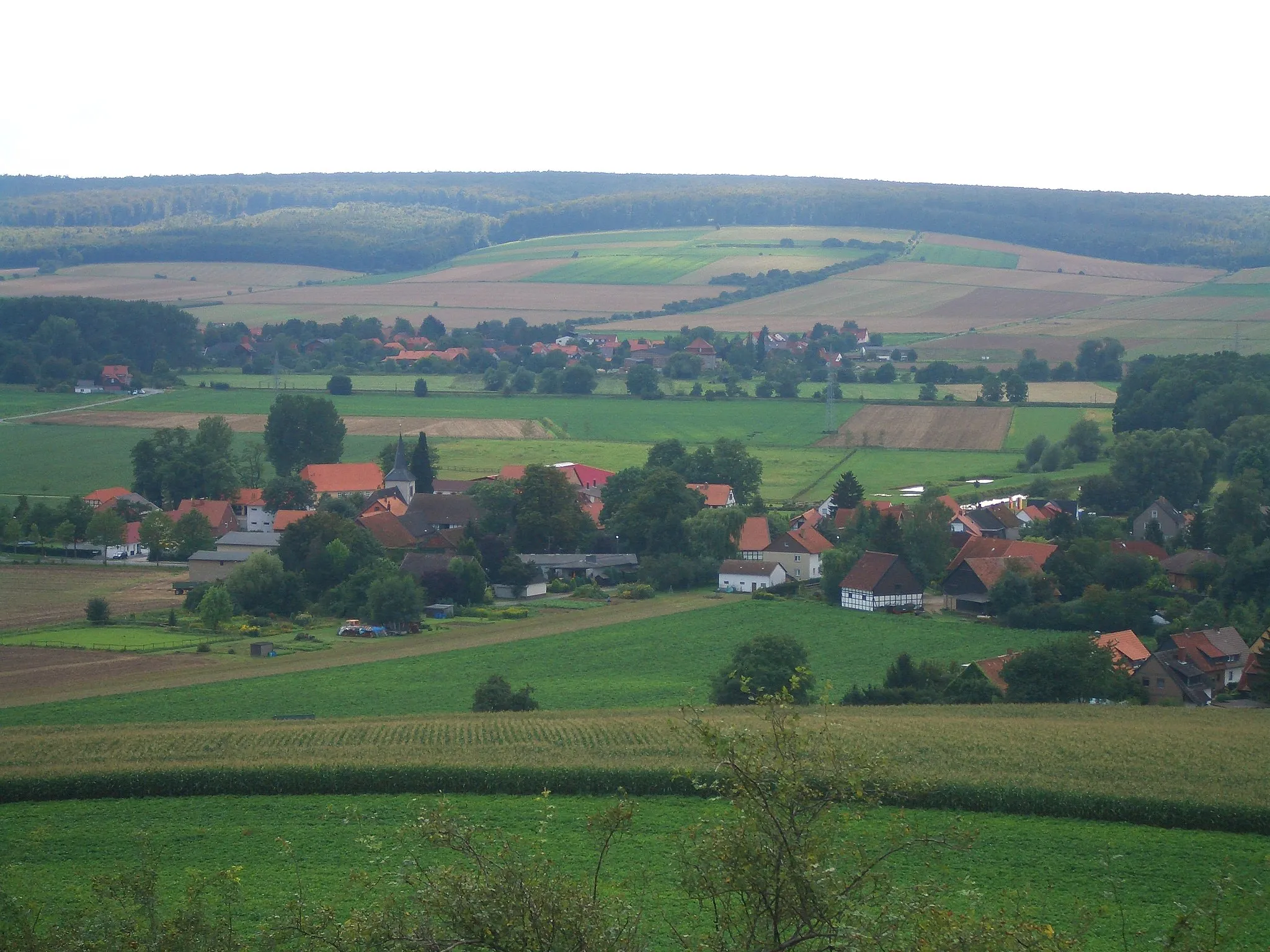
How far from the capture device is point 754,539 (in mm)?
45812

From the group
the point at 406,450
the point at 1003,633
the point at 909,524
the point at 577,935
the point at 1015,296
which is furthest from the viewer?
the point at 1015,296

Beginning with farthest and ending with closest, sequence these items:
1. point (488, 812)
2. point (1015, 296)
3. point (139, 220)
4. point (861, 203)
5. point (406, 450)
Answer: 1. point (139, 220)
2. point (861, 203)
3. point (1015, 296)
4. point (406, 450)
5. point (488, 812)

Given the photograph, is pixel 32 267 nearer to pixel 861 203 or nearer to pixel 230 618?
pixel 861 203

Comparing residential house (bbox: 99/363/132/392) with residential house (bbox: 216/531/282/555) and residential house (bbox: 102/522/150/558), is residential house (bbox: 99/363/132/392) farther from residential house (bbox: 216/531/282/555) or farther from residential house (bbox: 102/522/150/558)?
residential house (bbox: 216/531/282/555)

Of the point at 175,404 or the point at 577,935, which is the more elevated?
the point at 577,935

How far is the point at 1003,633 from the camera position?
118ft

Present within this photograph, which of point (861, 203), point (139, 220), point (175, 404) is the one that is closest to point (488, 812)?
point (175, 404)

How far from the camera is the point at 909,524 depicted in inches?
1711

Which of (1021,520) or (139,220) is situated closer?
(1021,520)

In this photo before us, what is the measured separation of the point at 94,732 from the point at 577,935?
1772 cm

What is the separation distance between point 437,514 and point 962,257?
9891cm

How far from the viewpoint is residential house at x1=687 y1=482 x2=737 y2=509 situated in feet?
169

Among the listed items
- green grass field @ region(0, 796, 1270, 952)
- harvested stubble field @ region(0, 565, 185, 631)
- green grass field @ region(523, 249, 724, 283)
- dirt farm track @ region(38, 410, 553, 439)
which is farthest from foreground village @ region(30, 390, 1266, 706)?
green grass field @ region(523, 249, 724, 283)

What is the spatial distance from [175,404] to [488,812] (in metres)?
61.5
